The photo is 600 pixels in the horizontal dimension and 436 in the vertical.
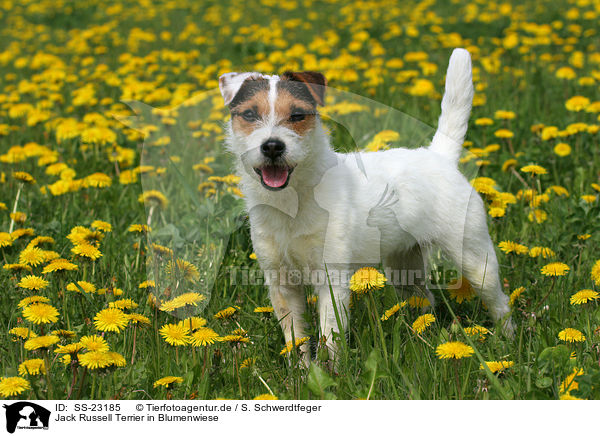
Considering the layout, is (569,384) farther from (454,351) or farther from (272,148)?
(272,148)

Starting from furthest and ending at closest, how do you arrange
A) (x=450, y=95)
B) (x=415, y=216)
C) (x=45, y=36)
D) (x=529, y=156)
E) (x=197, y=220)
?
1. (x=45, y=36)
2. (x=529, y=156)
3. (x=197, y=220)
4. (x=450, y=95)
5. (x=415, y=216)

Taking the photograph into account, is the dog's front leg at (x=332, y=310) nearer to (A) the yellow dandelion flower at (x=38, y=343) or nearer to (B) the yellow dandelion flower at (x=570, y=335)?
(B) the yellow dandelion flower at (x=570, y=335)

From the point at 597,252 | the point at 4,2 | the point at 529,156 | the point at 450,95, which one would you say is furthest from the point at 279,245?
the point at 4,2

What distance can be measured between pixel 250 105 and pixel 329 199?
1.98 feet

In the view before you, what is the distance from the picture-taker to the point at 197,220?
475 cm

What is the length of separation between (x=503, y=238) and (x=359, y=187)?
4.67ft

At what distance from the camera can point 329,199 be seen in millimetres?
3389

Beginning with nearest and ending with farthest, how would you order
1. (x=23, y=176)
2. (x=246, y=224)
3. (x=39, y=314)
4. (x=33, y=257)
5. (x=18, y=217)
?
(x=39, y=314)
(x=33, y=257)
(x=23, y=176)
(x=18, y=217)
(x=246, y=224)

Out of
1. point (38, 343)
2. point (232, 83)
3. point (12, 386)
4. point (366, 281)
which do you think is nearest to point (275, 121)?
point (232, 83)

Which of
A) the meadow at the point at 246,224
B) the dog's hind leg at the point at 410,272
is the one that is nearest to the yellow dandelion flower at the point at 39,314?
the meadow at the point at 246,224

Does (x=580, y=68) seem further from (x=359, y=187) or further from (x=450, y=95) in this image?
(x=359, y=187)

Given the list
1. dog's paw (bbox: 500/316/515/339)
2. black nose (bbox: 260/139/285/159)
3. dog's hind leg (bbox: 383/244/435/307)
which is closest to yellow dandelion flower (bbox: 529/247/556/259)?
dog's paw (bbox: 500/316/515/339)

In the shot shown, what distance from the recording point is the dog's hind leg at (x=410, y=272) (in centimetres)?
435

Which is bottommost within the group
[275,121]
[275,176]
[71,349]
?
[71,349]
